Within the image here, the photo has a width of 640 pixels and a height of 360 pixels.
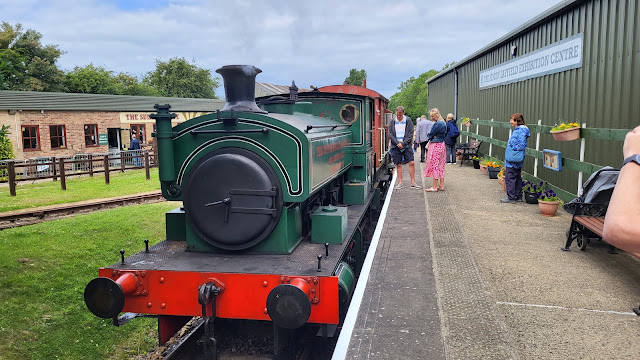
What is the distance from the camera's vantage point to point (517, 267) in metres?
5.04

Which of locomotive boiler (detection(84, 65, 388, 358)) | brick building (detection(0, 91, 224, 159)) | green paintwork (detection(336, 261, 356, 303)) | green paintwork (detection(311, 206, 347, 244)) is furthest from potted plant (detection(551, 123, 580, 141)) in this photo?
brick building (detection(0, 91, 224, 159))

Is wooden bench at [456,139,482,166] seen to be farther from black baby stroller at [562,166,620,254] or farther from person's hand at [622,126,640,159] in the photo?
person's hand at [622,126,640,159]

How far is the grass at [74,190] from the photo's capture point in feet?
39.7

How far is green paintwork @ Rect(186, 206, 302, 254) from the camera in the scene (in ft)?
14.4

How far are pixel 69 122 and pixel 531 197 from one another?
21089 millimetres

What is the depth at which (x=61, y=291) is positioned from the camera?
6.11 metres

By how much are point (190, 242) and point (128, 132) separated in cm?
2410

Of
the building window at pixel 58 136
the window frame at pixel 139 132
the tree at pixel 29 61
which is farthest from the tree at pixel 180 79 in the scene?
the building window at pixel 58 136

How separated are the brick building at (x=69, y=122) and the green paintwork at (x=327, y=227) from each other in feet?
47.8

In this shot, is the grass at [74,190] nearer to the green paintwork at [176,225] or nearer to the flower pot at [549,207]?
the green paintwork at [176,225]

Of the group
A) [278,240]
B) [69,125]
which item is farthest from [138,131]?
[278,240]

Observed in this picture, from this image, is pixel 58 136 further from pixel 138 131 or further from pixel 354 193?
pixel 354 193

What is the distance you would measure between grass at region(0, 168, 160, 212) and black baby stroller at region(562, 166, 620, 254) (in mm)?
11603

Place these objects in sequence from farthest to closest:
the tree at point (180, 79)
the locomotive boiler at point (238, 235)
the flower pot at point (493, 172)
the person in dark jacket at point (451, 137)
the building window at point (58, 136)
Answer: the tree at point (180, 79)
the building window at point (58, 136)
the person in dark jacket at point (451, 137)
the flower pot at point (493, 172)
the locomotive boiler at point (238, 235)
